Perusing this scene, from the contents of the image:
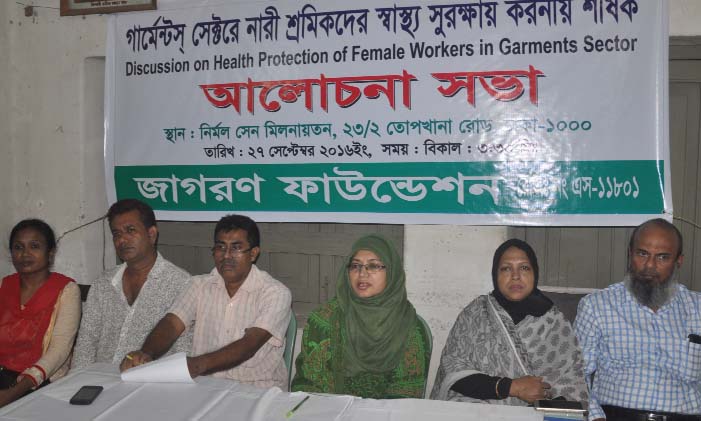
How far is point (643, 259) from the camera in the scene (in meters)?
2.67

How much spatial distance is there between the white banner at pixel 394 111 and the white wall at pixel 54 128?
0.35 meters

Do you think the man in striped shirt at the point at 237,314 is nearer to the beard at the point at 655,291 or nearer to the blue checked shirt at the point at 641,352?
the blue checked shirt at the point at 641,352

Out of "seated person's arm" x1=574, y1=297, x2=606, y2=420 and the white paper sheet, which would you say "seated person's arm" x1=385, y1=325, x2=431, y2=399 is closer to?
"seated person's arm" x1=574, y1=297, x2=606, y2=420

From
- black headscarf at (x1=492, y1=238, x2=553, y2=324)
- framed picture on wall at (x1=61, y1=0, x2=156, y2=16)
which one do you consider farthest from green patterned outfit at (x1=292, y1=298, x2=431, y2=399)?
framed picture on wall at (x1=61, y1=0, x2=156, y2=16)

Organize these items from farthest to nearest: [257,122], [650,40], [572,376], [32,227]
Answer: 1. [257,122]
2. [32,227]
3. [650,40]
4. [572,376]

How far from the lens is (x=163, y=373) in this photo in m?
2.12

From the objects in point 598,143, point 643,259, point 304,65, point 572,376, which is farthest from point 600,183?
point 304,65

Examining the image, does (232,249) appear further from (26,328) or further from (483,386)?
(483,386)

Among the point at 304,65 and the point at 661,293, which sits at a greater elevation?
the point at 304,65

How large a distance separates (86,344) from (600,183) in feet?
8.47

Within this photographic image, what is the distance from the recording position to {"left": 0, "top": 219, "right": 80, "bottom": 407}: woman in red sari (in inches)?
121

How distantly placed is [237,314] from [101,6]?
2.11 metres

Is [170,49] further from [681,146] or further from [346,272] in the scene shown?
[681,146]

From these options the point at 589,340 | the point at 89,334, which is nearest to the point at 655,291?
the point at 589,340
